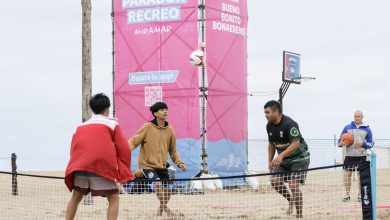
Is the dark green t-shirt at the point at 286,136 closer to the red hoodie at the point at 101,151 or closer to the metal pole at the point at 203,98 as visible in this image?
the red hoodie at the point at 101,151

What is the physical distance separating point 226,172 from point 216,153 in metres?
0.70

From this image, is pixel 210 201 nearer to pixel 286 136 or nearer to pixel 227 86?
pixel 227 86

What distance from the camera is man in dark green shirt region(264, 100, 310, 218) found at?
1117cm

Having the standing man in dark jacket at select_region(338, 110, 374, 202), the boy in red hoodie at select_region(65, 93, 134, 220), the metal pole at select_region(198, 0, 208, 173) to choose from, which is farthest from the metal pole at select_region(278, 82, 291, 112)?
the boy in red hoodie at select_region(65, 93, 134, 220)

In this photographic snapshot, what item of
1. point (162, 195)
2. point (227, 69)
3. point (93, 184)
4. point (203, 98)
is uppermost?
point (227, 69)

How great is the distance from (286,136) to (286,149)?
225mm

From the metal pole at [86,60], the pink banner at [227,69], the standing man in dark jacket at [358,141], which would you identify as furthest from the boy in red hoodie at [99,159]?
the pink banner at [227,69]

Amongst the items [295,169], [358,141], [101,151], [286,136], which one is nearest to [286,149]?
[286,136]

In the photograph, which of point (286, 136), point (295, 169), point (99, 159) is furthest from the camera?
point (295, 169)

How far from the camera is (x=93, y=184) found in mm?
8641

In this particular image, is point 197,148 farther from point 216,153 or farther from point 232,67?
point 232,67

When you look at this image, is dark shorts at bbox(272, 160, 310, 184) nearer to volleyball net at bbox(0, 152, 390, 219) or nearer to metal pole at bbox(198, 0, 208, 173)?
volleyball net at bbox(0, 152, 390, 219)

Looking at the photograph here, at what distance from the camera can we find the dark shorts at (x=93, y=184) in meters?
8.62

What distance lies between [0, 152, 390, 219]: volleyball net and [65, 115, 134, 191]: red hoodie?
39.9 inches
